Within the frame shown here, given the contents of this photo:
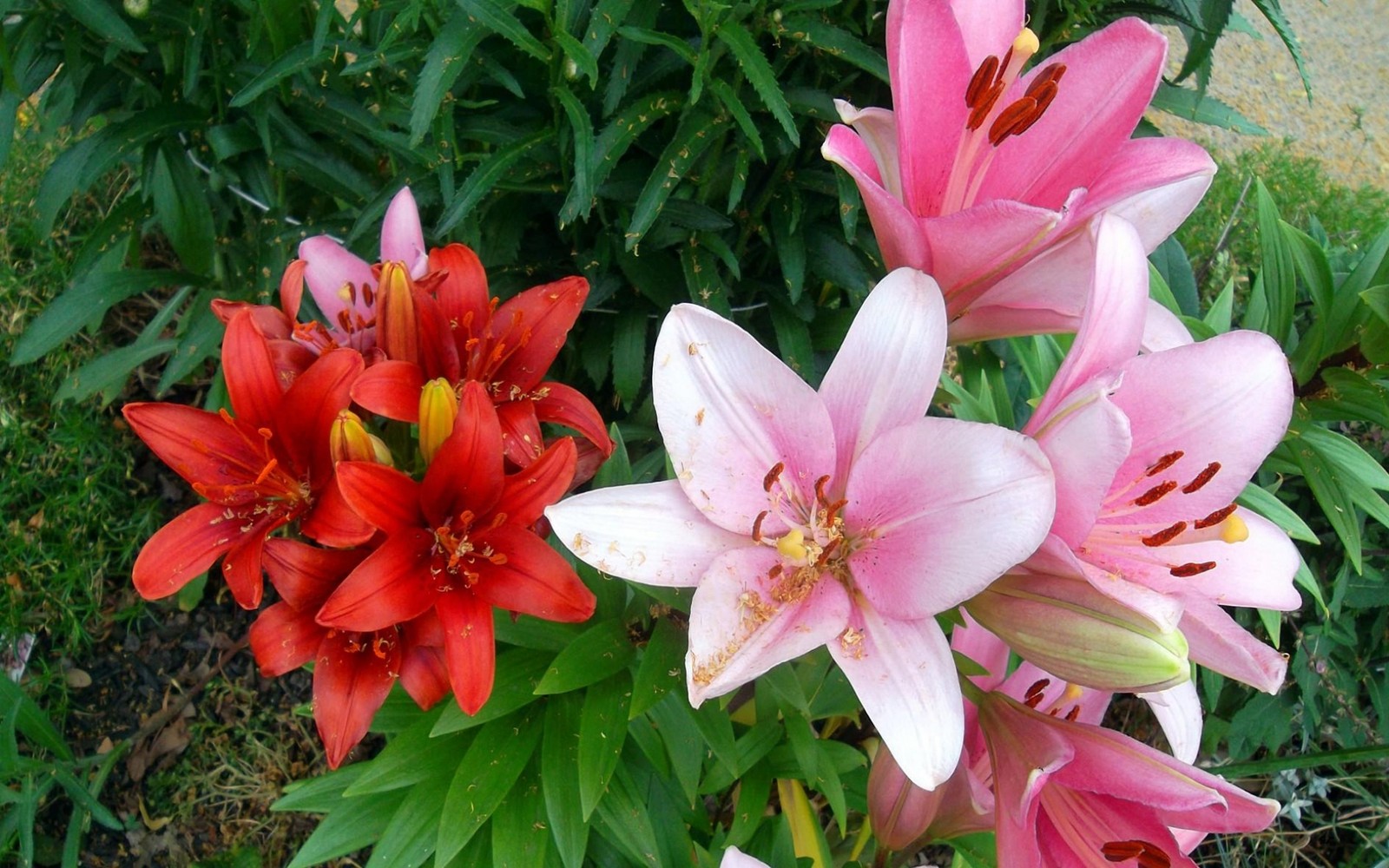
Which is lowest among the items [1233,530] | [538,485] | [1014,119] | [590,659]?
[590,659]

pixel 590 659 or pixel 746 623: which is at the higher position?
pixel 746 623

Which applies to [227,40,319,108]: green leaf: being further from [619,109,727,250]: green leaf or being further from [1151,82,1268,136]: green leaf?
[1151,82,1268,136]: green leaf

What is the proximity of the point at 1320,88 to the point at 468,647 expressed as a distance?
376 cm

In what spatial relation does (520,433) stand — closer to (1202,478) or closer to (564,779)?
(564,779)

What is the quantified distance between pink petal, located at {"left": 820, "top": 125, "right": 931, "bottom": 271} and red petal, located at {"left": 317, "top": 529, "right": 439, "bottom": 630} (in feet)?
1.45

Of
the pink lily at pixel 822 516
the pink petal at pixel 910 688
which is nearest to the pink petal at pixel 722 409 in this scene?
the pink lily at pixel 822 516

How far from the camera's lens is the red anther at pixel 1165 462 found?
63cm

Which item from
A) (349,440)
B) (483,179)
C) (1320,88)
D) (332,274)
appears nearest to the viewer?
(349,440)

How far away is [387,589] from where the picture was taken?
2.48 feet

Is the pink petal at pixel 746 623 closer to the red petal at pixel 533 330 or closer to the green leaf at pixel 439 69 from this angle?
the red petal at pixel 533 330

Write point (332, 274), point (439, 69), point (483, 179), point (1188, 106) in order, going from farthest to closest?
point (1188, 106) → point (483, 179) → point (439, 69) → point (332, 274)

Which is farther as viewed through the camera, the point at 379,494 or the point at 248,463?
the point at 248,463

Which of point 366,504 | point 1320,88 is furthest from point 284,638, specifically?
point 1320,88

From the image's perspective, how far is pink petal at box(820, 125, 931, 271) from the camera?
688 millimetres
